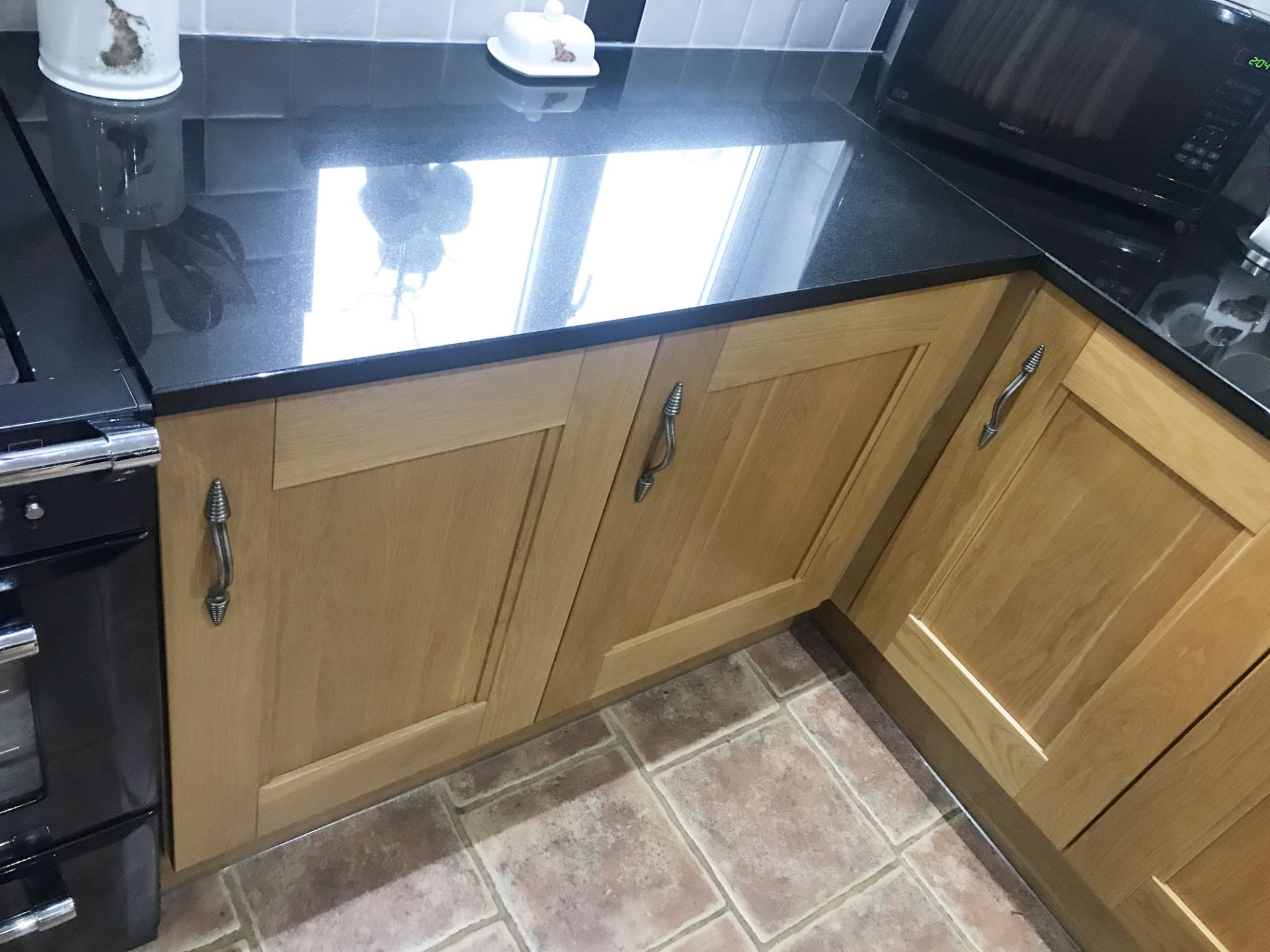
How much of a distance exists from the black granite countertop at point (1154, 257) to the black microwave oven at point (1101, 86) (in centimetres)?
4

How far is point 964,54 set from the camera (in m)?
1.51

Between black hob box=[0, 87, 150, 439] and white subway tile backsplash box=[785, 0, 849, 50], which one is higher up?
white subway tile backsplash box=[785, 0, 849, 50]

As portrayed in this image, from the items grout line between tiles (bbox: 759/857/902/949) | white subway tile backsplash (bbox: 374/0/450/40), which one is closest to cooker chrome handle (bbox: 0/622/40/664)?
white subway tile backsplash (bbox: 374/0/450/40)

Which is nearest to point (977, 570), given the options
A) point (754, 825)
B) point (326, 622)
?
point (754, 825)

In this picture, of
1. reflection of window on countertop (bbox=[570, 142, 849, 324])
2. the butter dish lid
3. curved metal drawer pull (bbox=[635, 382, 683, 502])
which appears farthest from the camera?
the butter dish lid

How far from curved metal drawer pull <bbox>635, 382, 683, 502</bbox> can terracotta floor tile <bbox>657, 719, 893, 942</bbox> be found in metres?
0.67

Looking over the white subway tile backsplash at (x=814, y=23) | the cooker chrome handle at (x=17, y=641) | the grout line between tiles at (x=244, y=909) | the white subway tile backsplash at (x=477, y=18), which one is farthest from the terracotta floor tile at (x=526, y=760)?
the white subway tile backsplash at (x=814, y=23)

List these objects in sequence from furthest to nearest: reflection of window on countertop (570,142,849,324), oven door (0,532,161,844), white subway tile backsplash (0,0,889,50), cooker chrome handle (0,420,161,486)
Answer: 1. white subway tile backsplash (0,0,889,50)
2. reflection of window on countertop (570,142,849,324)
3. oven door (0,532,161,844)
4. cooker chrome handle (0,420,161,486)

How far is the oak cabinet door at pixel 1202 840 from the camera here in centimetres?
126

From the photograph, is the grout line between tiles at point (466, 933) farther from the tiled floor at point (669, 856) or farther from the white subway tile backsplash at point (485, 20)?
the white subway tile backsplash at point (485, 20)

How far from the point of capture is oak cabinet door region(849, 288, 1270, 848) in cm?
126

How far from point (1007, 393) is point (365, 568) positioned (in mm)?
935

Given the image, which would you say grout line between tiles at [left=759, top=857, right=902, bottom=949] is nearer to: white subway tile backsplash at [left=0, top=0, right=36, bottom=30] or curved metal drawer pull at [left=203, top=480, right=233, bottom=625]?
curved metal drawer pull at [left=203, top=480, right=233, bottom=625]

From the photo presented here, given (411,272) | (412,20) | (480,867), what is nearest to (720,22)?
(412,20)
